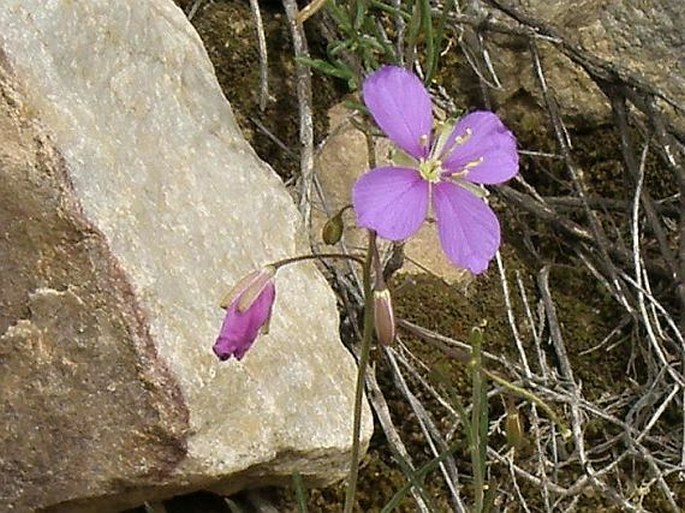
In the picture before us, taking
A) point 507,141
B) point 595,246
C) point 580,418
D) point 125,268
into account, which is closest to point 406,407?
point 580,418

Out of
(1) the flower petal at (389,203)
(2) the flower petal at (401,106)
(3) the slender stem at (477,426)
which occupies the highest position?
(2) the flower petal at (401,106)

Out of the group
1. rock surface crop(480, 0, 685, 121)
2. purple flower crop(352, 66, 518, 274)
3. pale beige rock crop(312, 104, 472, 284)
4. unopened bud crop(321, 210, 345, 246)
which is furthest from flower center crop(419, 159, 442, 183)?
rock surface crop(480, 0, 685, 121)

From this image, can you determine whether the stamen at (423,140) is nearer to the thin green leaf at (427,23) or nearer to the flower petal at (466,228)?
the flower petal at (466,228)

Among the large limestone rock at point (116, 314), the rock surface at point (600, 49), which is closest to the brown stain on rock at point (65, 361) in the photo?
the large limestone rock at point (116, 314)

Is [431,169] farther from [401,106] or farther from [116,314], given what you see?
[116,314]

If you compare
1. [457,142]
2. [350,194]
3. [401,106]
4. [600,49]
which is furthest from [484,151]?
[600,49]
